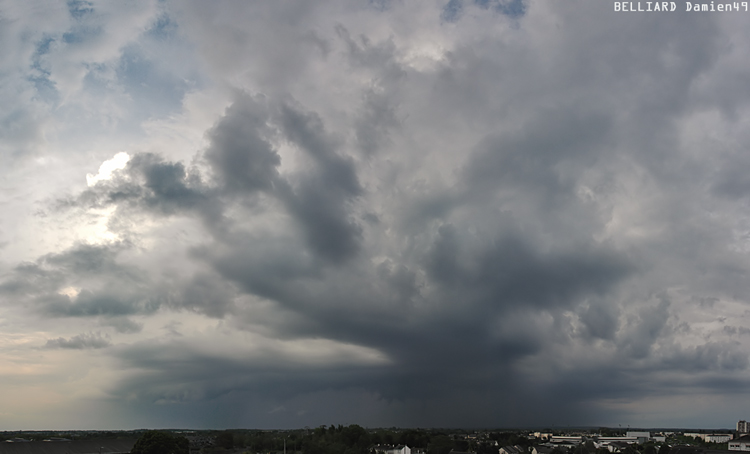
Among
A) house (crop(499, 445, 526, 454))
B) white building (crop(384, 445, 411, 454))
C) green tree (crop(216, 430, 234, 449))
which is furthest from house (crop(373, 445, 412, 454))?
green tree (crop(216, 430, 234, 449))

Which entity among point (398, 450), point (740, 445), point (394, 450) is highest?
point (398, 450)

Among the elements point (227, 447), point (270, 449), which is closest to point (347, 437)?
point (270, 449)

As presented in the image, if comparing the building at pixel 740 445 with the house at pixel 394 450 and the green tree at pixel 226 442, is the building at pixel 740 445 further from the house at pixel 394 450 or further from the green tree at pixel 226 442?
the green tree at pixel 226 442

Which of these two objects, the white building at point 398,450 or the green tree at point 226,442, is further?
the green tree at point 226,442

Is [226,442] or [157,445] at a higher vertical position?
[157,445]

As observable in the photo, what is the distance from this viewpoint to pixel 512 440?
185000 millimetres

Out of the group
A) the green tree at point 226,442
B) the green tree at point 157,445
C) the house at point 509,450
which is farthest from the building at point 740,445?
the green tree at point 157,445

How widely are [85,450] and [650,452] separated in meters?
155

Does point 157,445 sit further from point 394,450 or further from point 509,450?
point 509,450

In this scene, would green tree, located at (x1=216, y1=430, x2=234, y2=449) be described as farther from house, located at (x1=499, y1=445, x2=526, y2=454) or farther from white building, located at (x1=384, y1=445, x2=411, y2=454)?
house, located at (x1=499, y1=445, x2=526, y2=454)

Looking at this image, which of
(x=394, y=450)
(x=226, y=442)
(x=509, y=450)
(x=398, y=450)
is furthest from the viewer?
(x=509, y=450)

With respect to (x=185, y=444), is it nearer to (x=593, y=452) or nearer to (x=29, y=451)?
(x=29, y=451)

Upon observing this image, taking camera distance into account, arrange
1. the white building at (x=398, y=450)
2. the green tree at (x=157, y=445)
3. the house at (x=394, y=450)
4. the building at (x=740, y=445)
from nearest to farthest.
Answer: the green tree at (x=157, y=445), the white building at (x=398, y=450), the house at (x=394, y=450), the building at (x=740, y=445)

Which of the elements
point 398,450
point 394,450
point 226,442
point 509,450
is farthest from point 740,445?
point 226,442
